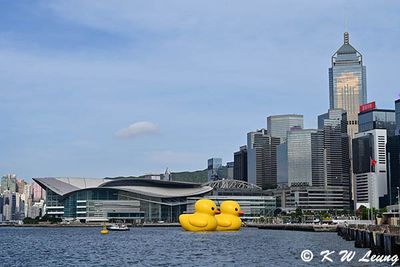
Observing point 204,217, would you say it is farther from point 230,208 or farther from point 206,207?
point 230,208

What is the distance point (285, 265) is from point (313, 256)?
369 inches

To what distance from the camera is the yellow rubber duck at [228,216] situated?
359 feet

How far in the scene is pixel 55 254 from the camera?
7219 cm

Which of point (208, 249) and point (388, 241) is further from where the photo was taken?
point (208, 249)

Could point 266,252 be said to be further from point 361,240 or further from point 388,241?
point 388,241

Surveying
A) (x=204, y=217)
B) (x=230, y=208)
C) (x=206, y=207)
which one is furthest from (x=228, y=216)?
Result: (x=206, y=207)

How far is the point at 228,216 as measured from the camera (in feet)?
361

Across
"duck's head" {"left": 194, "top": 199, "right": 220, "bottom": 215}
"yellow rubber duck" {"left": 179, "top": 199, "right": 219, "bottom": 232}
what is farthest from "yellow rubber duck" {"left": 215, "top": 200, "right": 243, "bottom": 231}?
"duck's head" {"left": 194, "top": 199, "right": 220, "bottom": 215}

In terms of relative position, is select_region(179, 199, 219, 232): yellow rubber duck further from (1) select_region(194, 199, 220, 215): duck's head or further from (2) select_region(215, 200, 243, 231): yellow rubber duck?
(2) select_region(215, 200, 243, 231): yellow rubber duck

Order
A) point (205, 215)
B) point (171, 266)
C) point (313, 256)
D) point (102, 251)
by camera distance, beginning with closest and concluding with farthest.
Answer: point (171, 266), point (313, 256), point (102, 251), point (205, 215)

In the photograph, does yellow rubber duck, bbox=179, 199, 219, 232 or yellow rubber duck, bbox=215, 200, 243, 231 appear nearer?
yellow rubber duck, bbox=179, 199, 219, 232

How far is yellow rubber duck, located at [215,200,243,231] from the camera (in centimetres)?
10944

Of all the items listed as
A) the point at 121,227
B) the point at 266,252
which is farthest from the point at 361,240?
the point at 121,227

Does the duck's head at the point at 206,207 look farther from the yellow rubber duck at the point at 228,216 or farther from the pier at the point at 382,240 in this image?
the pier at the point at 382,240
